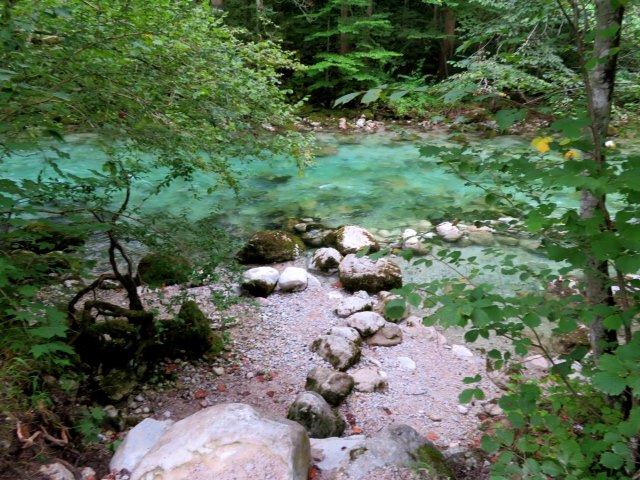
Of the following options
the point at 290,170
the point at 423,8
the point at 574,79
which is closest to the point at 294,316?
the point at 574,79

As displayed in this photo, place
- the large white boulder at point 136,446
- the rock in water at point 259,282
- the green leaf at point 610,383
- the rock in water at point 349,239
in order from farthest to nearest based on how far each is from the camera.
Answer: the rock in water at point 349,239
the rock in water at point 259,282
the large white boulder at point 136,446
the green leaf at point 610,383

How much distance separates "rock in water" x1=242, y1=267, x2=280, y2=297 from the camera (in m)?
5.33

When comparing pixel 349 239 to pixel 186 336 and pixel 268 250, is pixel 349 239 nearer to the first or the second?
pixel 268 250

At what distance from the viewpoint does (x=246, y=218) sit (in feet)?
25.4

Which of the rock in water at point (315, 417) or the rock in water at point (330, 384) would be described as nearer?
the rock in water at point (315, 417)

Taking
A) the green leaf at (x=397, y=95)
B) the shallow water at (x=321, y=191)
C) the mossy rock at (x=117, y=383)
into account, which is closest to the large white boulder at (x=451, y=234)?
the shallow water at (x=321, y=191)

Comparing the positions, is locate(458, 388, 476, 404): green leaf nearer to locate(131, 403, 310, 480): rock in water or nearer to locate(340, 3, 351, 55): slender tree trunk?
locate(131, 403, 310, 480): rock in water

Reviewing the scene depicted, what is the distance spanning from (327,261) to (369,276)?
79 centimetres

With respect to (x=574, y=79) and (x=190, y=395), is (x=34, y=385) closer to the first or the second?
(x=190, y=395)

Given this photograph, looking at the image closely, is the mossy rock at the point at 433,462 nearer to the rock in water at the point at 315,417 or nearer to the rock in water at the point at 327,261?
the rock in water at the point at 315,417

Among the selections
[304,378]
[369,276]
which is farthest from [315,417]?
[369,276]

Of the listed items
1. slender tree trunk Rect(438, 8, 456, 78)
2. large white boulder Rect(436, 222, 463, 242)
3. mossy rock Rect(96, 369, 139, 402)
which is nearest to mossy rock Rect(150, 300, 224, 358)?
mossy rock Rect(96, 369, 139, 402)

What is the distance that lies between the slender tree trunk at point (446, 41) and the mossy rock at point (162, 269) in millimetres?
15237

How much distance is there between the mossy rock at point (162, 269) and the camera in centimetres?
341
